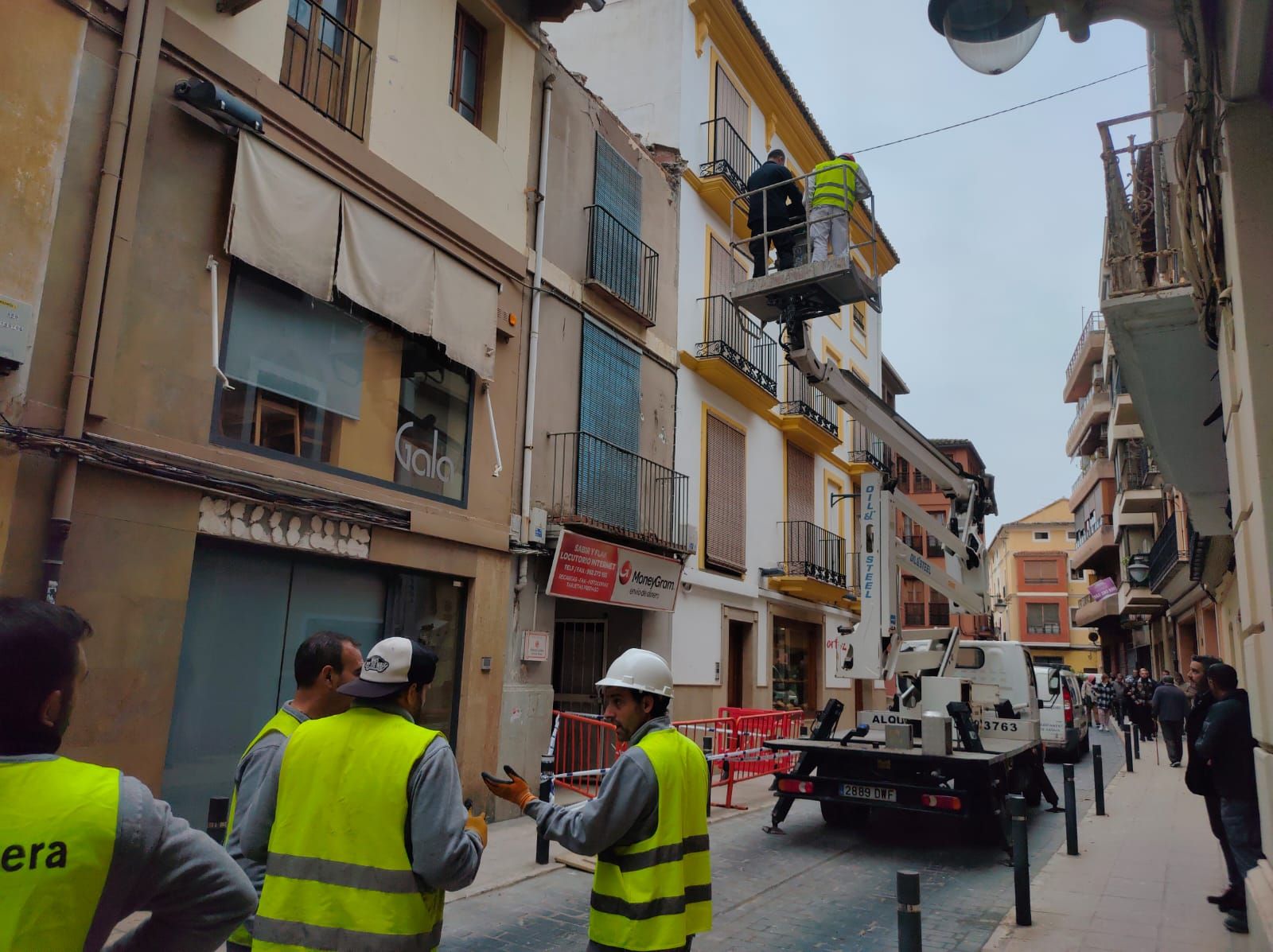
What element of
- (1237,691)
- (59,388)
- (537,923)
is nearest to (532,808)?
(537,923)

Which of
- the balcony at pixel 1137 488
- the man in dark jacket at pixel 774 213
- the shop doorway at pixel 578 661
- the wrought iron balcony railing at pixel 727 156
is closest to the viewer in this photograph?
the man in dark jacket at pixel 774 213

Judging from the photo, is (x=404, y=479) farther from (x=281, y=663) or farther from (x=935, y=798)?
(x=935, y=798)

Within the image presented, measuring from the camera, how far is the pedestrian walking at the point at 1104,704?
108 feet

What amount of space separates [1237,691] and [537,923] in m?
5.35

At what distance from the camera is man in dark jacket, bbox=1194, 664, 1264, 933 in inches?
250

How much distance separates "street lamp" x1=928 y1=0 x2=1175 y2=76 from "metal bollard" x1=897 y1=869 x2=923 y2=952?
390cm

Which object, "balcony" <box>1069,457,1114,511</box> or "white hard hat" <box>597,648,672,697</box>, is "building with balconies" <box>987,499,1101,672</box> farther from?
"white hard hat" <box>597,648,672,697</box>

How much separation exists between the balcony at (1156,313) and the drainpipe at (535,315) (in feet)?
22.3

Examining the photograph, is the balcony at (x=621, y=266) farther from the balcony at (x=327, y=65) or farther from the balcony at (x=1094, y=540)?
the balcony at (x=1094, y=540)

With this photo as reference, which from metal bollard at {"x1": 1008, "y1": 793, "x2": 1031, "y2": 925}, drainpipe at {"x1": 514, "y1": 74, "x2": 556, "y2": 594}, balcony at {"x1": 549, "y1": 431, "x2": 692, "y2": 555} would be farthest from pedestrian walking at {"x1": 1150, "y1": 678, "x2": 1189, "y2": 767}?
drainpipe at {"x1": 514, "y1": 74, "x2": 556, "y2": 594}

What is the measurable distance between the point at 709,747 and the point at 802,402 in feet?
36.9

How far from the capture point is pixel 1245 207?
4.13m

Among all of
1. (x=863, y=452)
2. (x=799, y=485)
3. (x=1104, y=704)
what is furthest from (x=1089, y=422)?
(x=799, y=485)

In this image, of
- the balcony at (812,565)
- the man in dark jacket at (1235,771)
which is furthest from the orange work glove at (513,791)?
the balcony at (812,565)
